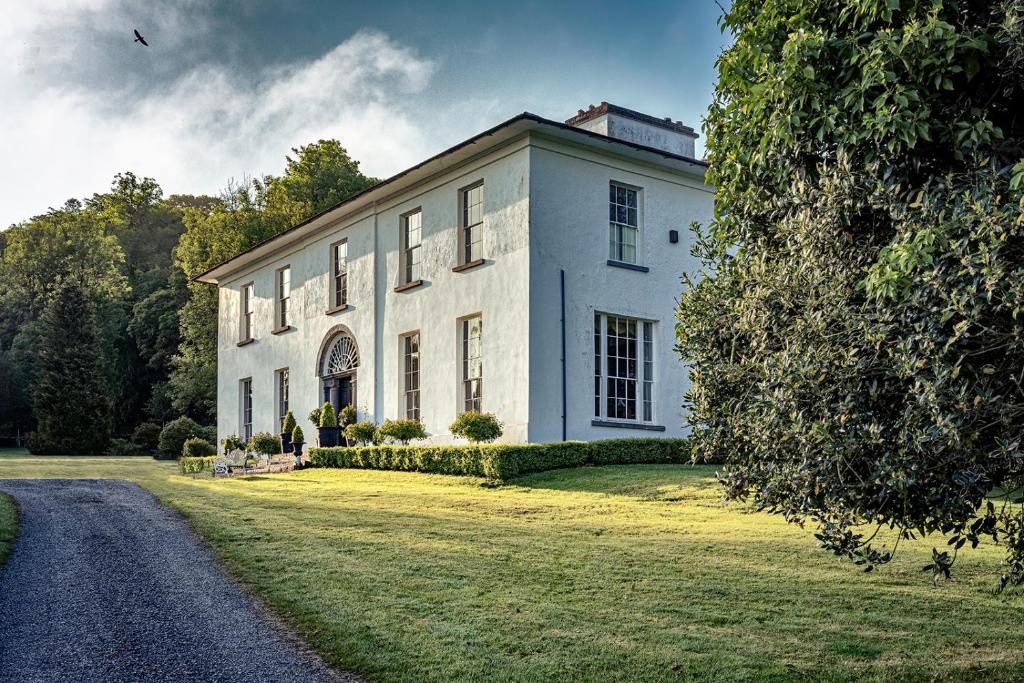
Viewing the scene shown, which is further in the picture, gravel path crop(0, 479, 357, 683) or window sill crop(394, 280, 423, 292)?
window sill crop(394, 280, 423, 292)

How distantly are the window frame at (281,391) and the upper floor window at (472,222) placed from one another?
10.4m

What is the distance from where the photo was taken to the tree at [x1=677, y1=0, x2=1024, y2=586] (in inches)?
191

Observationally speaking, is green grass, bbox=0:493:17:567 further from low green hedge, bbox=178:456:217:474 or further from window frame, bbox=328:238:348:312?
window frame, bbox=328:238:348:312

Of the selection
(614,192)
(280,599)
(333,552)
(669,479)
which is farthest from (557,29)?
(280,599)

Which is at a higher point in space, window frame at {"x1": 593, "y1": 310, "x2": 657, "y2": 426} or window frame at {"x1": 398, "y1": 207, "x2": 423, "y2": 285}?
window frame at {"x1": 398, "y1": 207, "x2": 423, "y2": 285}

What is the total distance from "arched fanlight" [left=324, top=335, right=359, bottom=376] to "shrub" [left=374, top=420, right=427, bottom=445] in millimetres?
3952

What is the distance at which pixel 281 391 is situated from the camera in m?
29.9

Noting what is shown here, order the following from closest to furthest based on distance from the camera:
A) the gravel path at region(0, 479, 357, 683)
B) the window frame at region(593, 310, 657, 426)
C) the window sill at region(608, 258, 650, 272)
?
the gravel path at region(0, 479, 357, 683) → the window frame at region(593, 310, 657, 426) → the window sill at region(608, 258, 650, 272)

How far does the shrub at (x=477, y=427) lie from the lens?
61.6 feet

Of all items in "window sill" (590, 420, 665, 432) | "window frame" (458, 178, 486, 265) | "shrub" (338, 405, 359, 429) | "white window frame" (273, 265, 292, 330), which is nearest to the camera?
"window sill" (590, 420, 665, 432)

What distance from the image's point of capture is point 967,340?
4844mm

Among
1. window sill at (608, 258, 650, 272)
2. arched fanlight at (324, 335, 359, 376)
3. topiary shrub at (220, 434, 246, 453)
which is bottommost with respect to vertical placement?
topiary shrub at (220, 434, 246, 453)

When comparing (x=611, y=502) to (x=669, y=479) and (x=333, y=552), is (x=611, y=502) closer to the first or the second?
(x=669, y=479)

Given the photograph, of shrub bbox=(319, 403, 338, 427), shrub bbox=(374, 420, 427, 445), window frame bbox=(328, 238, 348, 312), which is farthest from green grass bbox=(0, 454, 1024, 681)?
window frame bbox=(328, 238, 348, 312)
